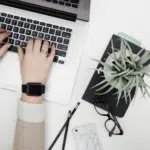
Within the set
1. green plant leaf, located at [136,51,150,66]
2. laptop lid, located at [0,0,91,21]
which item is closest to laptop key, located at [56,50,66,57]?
laptop lid, located at [0,0,91,21]

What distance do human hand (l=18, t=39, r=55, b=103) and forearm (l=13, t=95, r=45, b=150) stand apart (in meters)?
0.04

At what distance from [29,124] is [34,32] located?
27cm

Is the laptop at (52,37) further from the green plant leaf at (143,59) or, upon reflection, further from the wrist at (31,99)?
the green plant leaf at (143,59)

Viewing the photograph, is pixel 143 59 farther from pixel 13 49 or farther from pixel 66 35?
pixel 13 49

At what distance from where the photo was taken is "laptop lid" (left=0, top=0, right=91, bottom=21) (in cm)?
90

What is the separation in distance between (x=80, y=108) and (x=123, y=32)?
270 millimetres

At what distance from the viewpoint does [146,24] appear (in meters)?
0.94

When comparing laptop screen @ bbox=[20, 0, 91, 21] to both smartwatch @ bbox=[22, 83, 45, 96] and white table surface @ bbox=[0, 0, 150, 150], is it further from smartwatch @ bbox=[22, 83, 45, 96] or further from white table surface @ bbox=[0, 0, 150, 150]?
smartwatch @ bbox=[22, 83, 45, 96]

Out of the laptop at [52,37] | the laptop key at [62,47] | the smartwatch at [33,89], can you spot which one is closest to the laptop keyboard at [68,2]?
the laptop at [52,37]

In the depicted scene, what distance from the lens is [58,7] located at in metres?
0.90

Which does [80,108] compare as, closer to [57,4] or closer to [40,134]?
[40,134]

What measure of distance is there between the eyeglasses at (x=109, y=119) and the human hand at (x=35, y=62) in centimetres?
18

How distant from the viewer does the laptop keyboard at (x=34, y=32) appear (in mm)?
896

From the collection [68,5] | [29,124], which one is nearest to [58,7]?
[68,5]
